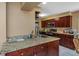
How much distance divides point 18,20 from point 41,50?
546 millimetres

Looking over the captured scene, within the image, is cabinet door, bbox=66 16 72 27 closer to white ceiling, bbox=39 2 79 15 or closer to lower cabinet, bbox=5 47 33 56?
white ceiling, bbox=39 2 79 15

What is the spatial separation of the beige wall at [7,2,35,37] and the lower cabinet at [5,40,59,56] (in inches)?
11.1

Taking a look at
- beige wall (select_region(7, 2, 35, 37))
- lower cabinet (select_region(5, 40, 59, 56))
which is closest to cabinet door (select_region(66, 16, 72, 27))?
lower cabinet (select_region(5, 40, 59, 56))

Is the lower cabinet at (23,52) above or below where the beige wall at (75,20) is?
below

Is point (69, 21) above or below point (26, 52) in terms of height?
above

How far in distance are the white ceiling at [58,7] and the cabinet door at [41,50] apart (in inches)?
21.1

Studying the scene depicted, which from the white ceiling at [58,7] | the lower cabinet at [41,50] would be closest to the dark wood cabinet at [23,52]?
the lower cabinet at [41,50]

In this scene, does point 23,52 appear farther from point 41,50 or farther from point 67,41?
point 67,41

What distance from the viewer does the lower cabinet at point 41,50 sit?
1.62 metres

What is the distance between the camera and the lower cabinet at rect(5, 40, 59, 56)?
162cm

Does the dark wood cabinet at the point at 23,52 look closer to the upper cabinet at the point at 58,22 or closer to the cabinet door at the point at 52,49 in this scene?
the cabinet door at the point at 52,49

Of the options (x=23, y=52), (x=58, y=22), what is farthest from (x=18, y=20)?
(x=58, y=22)

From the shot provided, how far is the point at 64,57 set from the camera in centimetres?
160

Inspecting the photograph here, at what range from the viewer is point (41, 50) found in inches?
72.2
